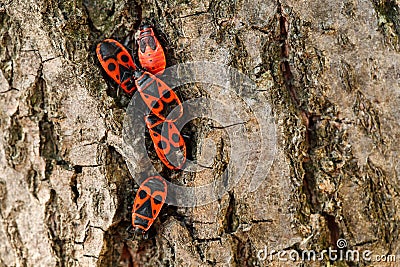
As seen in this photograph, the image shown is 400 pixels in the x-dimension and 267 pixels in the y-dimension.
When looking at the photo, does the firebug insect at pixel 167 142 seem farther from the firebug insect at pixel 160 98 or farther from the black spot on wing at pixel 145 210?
the black spot on wing at pixel 145 210

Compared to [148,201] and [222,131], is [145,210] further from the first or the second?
[222,131]

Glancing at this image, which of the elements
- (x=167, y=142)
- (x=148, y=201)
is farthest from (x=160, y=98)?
(x=148, y=201)

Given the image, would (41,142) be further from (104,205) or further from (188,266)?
(188,266)

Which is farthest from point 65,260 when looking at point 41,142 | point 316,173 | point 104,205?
point 316,173

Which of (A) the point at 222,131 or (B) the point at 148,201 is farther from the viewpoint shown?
(B) the point at 148,201

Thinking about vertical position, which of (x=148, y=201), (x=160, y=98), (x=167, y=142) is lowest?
(x=148, y=201)

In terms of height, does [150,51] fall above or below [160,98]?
above

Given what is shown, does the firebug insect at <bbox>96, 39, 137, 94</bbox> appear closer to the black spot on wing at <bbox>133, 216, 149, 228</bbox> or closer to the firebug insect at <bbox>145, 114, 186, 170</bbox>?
the firebug insect at <bbox>145, 114, 186, 170</bbox>
